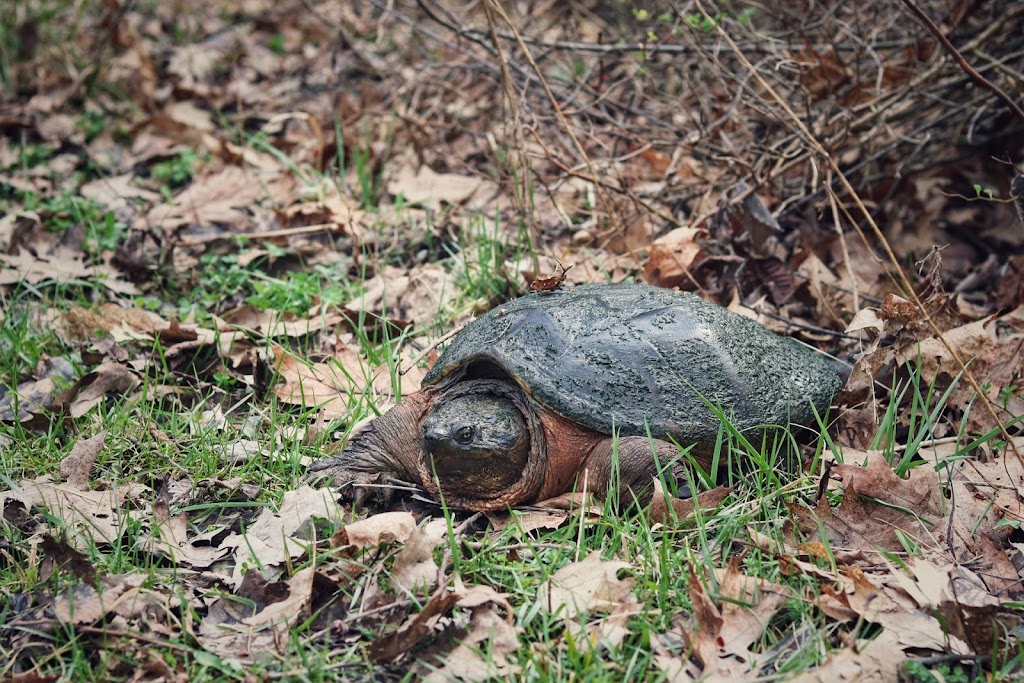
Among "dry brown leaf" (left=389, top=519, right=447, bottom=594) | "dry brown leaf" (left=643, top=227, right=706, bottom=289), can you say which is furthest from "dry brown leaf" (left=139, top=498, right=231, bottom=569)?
"dry brown leaf" (left=643, top=227, right=706, bottom=289)

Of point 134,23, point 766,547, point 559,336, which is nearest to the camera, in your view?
Result: point 766,547

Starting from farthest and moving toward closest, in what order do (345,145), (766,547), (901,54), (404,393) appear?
(345,145) < (901,54) < (404,393) < (766,547)

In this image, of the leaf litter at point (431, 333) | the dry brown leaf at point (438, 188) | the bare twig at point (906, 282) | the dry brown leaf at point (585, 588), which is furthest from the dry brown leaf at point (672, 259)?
the dry brown leaf at point (585, 588)

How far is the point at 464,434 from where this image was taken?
2.71m

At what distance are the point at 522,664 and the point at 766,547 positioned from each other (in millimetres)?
782

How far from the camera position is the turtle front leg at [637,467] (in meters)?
2.71

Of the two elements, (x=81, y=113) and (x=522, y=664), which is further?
(x=81, y=113)

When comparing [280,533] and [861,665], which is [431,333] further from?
[861,665]

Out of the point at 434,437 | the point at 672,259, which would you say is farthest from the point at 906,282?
the point at 434,437

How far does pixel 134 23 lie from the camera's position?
7.03 metres

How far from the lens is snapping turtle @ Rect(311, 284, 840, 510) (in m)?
2.76

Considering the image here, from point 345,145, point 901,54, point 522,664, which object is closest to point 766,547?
point 522,664

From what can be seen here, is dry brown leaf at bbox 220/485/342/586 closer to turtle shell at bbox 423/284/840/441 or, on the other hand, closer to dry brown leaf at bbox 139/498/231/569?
dry brown leaf at bbox 139/498/231/569

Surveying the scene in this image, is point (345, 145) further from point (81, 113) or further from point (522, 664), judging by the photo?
point (522, 664)
